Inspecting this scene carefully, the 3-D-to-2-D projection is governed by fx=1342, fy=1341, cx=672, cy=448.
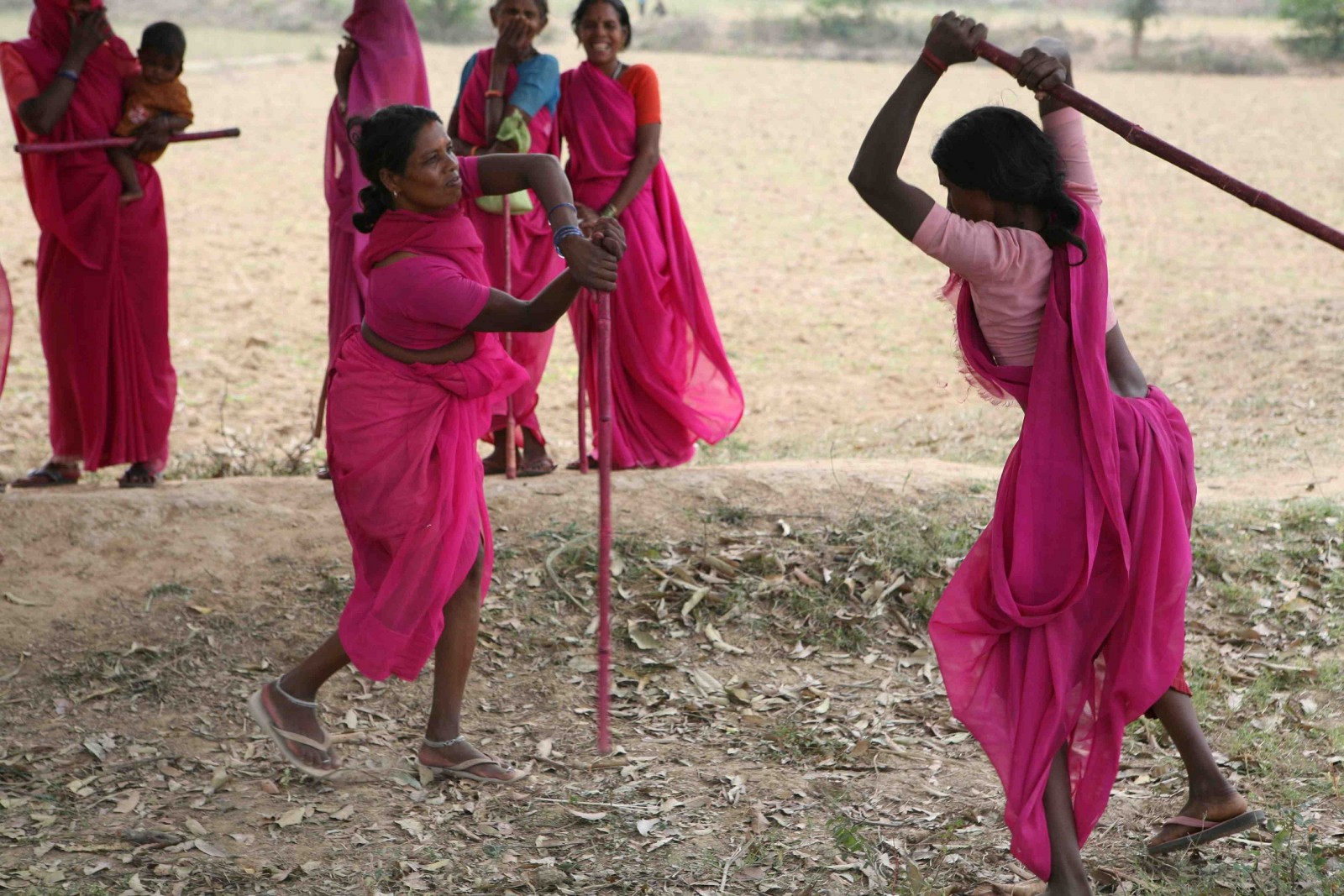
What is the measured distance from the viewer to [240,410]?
7.42 m

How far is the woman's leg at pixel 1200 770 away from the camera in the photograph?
2773 mm

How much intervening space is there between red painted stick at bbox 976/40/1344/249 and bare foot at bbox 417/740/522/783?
1.98 meters

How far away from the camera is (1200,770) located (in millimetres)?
2799

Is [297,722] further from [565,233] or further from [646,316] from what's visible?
[646,316]

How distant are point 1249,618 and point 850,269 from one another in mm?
7068

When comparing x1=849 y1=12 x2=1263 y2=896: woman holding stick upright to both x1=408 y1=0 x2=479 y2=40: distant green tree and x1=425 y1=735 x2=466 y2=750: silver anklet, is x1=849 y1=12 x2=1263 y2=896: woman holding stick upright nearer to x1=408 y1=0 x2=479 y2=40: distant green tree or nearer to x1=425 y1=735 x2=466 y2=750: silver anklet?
x1=425 y1=735 x2=466 y2=750: silver anklet

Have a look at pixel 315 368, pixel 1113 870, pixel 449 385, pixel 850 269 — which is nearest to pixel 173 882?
pixel 449 385

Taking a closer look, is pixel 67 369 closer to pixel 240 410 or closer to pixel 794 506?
pixel 240 410

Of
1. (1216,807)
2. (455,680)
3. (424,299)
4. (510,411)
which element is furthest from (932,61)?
(510,411)

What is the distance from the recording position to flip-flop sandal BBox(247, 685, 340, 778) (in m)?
3.28

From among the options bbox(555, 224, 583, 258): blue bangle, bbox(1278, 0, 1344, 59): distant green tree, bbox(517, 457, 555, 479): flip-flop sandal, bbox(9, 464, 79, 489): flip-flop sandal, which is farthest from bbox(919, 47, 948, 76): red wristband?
bbox(1278, 0, 1344, 59): distant green tree

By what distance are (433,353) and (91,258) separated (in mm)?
2619

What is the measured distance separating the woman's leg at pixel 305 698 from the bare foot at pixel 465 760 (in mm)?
247

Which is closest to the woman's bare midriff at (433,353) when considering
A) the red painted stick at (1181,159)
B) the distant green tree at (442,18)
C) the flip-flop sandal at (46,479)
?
the red painted stick at (1181,159)
